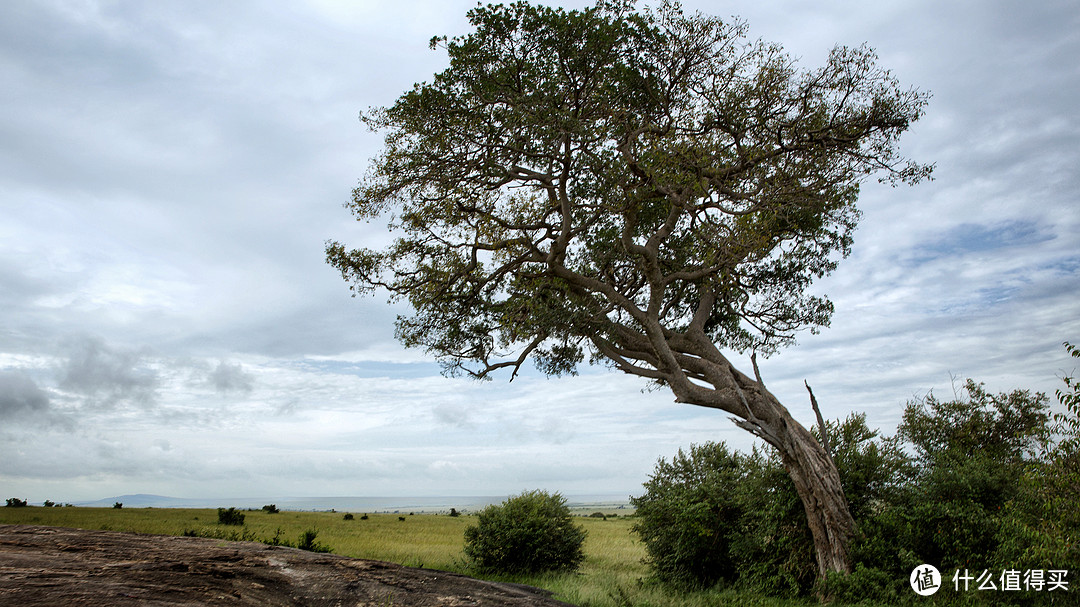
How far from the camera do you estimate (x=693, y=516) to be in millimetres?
17062

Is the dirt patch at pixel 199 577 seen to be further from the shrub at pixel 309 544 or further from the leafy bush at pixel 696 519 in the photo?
the leafy bush at pixel 696 519

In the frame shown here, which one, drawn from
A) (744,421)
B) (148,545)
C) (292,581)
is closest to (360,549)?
(148,545)

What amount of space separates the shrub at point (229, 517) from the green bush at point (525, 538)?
8288 mm

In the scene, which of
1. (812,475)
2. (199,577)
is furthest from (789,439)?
(199,577)

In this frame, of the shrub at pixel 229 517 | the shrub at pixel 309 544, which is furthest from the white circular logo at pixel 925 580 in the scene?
the shrub at pixel 229 517

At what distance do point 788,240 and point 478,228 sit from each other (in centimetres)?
859

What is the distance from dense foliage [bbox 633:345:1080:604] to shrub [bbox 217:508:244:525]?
44.5 feet

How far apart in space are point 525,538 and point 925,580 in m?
10.1

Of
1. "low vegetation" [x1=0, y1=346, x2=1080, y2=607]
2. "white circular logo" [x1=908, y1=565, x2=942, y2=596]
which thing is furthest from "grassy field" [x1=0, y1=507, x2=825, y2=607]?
"white circular logo" [x1=908, y1=565, x2=942, y2=596]

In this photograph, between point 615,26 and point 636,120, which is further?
point 636,120

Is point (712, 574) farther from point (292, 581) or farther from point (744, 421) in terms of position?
point (292, 581)

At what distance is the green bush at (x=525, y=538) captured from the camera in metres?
18.4

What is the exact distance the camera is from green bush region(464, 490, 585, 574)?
1839 cm

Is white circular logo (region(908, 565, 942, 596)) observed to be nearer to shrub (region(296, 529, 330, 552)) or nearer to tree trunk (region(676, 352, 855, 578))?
tree trunk (region(676, 352, 855, 578))
